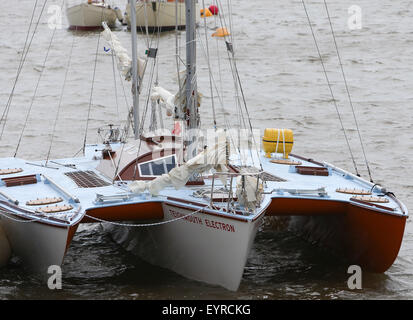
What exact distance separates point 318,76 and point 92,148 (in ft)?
47.8

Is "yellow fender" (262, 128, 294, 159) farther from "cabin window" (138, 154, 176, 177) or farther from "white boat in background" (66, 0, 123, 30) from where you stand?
"white boat in background" (66, 0, 123, 30)

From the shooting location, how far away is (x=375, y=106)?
1040 inches

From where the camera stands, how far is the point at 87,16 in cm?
4131

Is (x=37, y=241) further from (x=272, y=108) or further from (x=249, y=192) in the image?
(x=272, y=108)

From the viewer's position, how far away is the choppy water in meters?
13.8

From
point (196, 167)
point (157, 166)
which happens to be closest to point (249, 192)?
point (196, 167)

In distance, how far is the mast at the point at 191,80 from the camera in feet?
45.3

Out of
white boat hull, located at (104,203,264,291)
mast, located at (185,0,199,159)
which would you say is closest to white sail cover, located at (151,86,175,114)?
mast, located at (185,0,199,159)

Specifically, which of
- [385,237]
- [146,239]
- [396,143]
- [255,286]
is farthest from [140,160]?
[396,143]

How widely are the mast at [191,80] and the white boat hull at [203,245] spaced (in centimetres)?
144

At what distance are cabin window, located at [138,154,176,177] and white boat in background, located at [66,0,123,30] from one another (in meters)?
27.8

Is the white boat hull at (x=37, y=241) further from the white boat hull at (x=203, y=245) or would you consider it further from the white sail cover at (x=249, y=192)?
the white sail cover at (x=249, y=192)

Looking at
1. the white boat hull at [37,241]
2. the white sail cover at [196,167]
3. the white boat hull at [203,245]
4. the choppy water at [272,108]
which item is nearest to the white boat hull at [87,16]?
the choppy water at [272,108]
